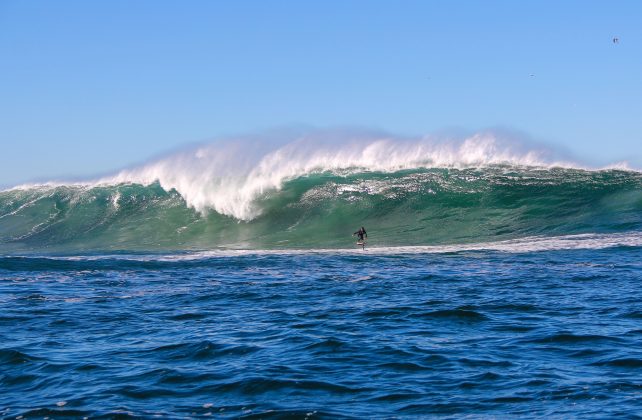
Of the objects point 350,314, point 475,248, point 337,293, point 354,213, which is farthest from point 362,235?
point 350,314

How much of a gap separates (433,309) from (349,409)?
5379 mm

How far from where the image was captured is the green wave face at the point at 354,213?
1082 inches

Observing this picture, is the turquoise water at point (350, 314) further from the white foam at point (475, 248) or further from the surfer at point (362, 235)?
the surfer at point (362, 235)

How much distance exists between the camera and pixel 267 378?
8.75 metres

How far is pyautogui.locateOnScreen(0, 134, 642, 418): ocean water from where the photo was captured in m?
8.28

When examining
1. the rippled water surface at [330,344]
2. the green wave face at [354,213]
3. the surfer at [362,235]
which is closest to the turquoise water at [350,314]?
the rippled water surface at [330,344]

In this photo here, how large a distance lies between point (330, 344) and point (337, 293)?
4694 mm

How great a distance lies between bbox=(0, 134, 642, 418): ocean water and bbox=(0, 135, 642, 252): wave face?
0.11m

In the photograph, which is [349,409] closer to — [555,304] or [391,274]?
[555,304]

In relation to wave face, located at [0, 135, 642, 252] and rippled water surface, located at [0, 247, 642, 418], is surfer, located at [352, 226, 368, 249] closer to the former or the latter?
wave face, located at [0, 135, 642, 252]

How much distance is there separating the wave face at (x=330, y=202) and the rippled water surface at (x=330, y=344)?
992 cm

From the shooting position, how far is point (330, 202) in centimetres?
3219

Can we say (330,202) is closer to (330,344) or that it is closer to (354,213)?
(354,213)

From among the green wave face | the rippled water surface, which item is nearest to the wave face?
the green wave face
